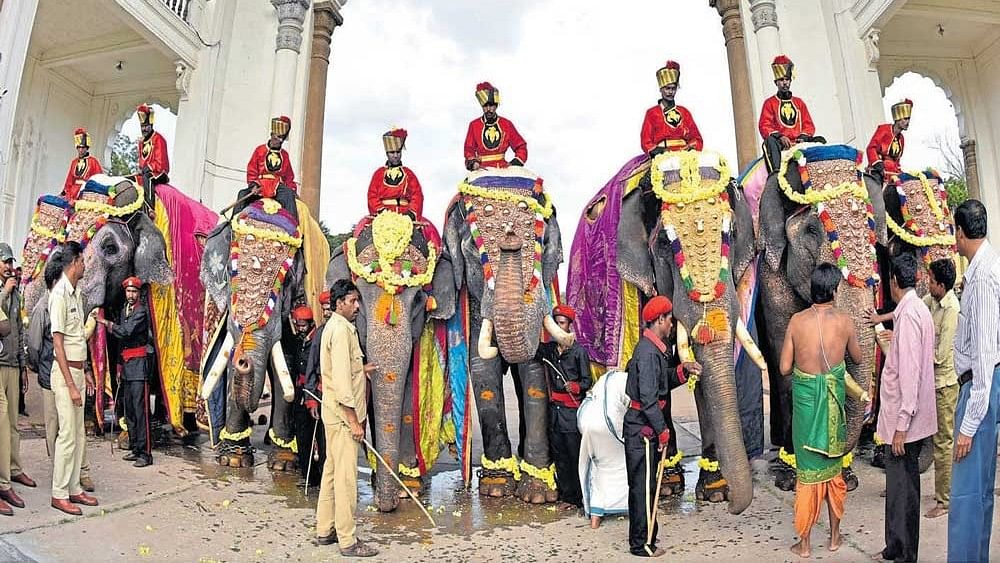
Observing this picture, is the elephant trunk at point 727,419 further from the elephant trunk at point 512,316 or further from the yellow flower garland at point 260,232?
the yellow flower garland at point 260,232

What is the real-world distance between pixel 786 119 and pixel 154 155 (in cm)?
647

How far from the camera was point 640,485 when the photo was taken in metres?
4.44

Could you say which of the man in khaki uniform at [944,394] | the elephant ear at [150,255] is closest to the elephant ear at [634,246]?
the man in khaki uniform at [944,394]

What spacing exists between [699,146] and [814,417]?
9.00 ft

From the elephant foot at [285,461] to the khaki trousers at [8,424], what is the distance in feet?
6.43

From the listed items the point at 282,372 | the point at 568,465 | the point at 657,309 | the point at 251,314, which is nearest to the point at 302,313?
the point at 251,314

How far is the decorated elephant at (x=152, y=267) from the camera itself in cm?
703

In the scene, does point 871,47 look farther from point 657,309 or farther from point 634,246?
point 657,309

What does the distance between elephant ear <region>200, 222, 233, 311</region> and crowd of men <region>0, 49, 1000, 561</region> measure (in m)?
1.04

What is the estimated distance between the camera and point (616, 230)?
6.13m

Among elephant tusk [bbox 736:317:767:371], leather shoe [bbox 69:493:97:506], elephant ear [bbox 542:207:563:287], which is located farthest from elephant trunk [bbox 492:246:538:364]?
leather shoe [bbox 69:493:97:506]

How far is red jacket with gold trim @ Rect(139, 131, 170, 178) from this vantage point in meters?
8.22

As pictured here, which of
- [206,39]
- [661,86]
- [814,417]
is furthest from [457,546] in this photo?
[206,39]

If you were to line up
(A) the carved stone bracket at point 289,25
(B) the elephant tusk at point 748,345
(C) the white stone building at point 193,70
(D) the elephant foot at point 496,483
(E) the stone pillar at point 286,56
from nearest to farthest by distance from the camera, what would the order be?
1. (B) the elephant tusk at point 748,345
2. (D) the elephant foot at point 496,483
3. (C) the white stone building at point 193,70
4. (E) the stone pillar at point 286,56
5. (A) the carved stone bracket at point 289,25
